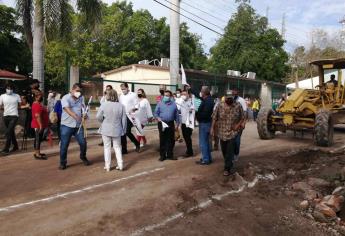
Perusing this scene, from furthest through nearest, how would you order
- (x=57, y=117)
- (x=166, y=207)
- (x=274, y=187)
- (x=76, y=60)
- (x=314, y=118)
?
(x=76, y=60) < (x=314, y=118) < (x=57, y=117) < (x=274, y=187) < (x=166, y=207)

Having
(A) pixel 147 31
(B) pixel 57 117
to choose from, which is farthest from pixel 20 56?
(B) pixel 57 117

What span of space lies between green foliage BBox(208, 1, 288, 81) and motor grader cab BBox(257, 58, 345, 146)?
26010 millimetres

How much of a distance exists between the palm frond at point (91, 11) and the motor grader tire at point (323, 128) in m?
8.80

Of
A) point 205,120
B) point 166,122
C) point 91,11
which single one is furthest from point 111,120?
point 91,11

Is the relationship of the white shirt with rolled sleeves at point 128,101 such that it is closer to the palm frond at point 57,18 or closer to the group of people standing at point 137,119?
the group of people standing at point 137,119

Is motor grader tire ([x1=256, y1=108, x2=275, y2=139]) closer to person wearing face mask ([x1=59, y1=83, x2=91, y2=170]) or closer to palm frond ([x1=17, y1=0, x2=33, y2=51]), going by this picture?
person wearing face mask ([x1=59, y1=83, x2=91, y2=170])

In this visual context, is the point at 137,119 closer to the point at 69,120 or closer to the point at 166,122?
the point at 166,122

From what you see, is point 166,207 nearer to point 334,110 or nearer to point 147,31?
point 334,110

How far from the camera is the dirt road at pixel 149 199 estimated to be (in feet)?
18.7

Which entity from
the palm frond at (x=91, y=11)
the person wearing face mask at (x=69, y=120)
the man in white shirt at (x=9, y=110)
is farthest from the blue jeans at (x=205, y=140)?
the palm frond at (x=91, y=11)

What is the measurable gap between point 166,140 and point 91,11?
8186 millimetres

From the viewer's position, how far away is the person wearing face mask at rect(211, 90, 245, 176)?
332 inches

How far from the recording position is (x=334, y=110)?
44.4 ft

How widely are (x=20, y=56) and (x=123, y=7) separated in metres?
14.1
